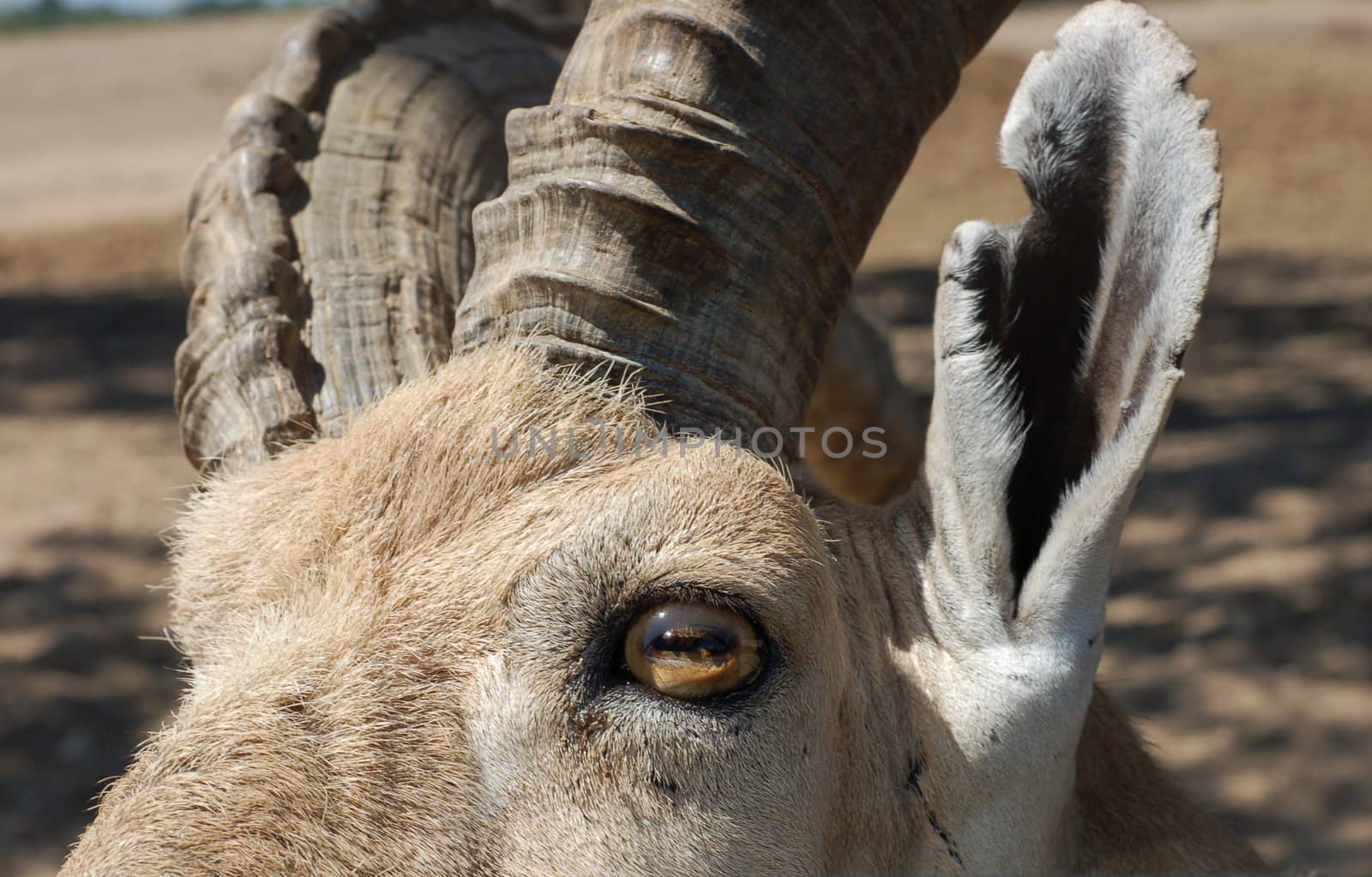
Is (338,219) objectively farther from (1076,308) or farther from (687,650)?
(1076,308)

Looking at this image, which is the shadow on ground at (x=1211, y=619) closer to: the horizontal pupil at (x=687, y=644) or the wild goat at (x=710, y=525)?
the wild goat at (x=710, y=525)

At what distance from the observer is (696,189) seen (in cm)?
219

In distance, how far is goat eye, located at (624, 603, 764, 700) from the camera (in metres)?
2.00

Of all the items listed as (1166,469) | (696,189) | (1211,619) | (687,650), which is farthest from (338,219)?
(1166,469)

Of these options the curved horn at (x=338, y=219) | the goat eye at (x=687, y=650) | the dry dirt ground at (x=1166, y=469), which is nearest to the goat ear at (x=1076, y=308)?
the goat eye at (x=687, y=650)

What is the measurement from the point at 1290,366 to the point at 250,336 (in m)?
10.1

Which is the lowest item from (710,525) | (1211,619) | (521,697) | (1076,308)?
(521,697)

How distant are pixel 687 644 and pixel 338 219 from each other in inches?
55.1

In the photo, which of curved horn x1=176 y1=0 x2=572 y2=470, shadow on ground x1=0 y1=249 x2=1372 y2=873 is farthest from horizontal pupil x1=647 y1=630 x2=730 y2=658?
shadow on ground x1=0 y1=249 x2=1372 y2=873

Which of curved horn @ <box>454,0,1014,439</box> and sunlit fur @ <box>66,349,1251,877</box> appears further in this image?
curved horn @ <box>454,0,1014,439</box>

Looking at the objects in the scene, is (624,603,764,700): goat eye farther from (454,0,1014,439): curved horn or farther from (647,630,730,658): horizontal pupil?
(454,0,1014,439): curved horn

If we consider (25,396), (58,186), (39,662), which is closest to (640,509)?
(39,662)

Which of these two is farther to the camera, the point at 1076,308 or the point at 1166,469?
the point at 1166,469

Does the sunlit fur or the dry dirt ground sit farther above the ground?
the dry dirt ground
